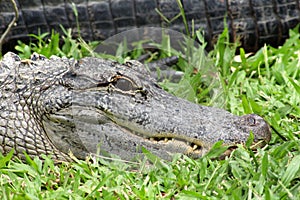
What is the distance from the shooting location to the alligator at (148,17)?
202 inches

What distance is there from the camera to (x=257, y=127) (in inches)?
138

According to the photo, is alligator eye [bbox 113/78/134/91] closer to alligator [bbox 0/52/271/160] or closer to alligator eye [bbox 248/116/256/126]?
alligator [bbox 0/52/271/160]

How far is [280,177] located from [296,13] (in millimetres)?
2463

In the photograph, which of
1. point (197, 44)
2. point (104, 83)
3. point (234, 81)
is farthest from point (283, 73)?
point (104, 83)

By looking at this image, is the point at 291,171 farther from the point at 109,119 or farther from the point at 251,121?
the point at 109,119

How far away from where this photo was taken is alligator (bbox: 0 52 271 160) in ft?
11.4

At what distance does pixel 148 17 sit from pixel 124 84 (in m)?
1.74

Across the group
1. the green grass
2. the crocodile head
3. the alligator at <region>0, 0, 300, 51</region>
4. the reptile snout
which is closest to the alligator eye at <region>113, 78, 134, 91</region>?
the crocodile head

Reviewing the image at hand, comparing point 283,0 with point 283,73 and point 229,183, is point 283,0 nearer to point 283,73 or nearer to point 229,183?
point 283,73

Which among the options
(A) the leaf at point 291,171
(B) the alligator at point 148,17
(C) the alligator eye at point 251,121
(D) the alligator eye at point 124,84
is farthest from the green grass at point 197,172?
(B) the alligator at point 148,17

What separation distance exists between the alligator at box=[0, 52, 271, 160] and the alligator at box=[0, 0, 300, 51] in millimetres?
1495

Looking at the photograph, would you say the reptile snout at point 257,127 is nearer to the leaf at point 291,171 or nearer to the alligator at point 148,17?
the leaf at point 291,171

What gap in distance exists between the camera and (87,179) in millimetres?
3408

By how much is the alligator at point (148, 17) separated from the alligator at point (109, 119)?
149 cm
